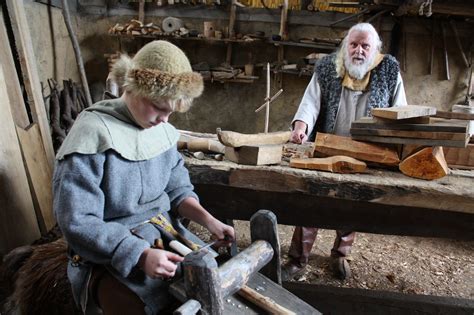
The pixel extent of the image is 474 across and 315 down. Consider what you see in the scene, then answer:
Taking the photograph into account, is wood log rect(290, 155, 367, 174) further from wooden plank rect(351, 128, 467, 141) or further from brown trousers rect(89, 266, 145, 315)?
brown trousers rect(89, 266, 145, 315)

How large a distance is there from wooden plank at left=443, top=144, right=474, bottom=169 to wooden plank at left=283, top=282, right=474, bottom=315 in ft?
3.14

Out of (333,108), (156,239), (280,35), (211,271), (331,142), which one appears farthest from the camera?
(280,35)

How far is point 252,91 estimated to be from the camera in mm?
6395

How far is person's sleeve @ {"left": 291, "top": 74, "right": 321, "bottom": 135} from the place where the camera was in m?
2.98

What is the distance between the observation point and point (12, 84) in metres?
2.79

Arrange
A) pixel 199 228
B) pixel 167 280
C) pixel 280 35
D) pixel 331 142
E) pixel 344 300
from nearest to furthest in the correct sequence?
pixel 167 280
pixel 331 142
pixel 344 300
pixel 199 228
pixel 280 35

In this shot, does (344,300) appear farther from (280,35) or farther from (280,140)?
(280,35)

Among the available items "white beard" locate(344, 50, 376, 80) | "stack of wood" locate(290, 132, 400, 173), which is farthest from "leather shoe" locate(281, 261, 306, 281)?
"white beard" locate(344, 50, 376, 80)

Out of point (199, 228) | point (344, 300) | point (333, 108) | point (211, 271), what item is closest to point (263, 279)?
point (211, 271)

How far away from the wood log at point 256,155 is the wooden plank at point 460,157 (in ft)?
3.16

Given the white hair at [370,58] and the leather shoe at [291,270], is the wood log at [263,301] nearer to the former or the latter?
the leather shoe at [291,270]

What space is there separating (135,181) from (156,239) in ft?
0.92

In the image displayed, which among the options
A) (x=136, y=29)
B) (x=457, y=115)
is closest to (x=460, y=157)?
(x=457, y=115)

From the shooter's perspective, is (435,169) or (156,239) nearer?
(156,239)
